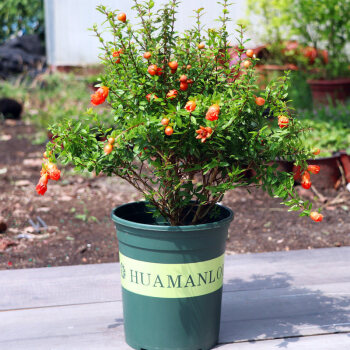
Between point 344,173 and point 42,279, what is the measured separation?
252cm

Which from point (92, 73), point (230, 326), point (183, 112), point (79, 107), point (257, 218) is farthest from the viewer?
point (92, 73)

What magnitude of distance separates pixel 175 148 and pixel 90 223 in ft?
6.21

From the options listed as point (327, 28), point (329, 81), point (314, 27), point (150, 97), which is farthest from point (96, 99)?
point (314, 27)

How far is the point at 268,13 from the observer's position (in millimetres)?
6688

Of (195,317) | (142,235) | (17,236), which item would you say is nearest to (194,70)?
(142,235)

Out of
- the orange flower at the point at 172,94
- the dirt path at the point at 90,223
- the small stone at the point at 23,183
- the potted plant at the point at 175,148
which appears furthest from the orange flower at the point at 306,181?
the small stone at the point at 23,183

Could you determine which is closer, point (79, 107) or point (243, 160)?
point (243, 160)

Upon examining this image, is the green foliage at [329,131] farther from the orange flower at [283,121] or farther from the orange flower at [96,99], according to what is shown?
the orange flower at [96,99]

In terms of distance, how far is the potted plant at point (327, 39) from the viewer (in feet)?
19.6

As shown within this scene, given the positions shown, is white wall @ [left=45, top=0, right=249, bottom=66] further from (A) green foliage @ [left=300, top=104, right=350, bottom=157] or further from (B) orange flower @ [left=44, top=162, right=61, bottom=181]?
(B) orange flower @ [left=44, top=162, right=61, bottom=181]

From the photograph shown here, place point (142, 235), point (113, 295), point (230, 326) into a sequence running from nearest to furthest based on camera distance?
point (142, 235) → point (230, 326) → point (113, 295)

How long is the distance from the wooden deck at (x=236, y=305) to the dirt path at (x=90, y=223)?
1.30ft

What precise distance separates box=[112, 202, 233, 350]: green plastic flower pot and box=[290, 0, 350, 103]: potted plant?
4.63m

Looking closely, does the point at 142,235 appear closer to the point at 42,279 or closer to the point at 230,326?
the point at 230,326
